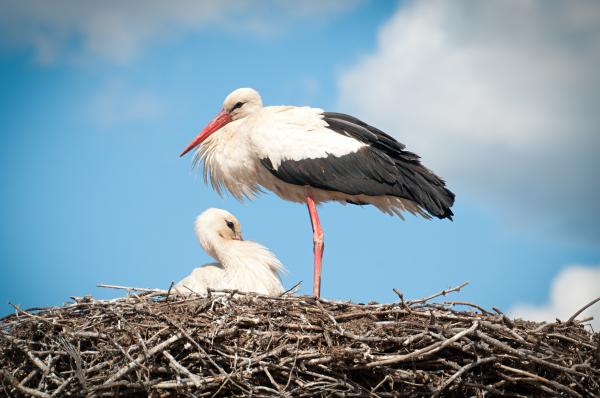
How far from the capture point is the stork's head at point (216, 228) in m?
7.70

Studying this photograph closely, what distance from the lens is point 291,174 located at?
782cm

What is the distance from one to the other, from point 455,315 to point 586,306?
0.80m

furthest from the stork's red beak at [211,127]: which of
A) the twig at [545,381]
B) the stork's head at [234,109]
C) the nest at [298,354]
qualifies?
the twig at [545,381]

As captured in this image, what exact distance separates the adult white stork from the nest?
1.86 metres

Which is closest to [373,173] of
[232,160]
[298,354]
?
[232,160]

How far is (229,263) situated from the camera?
24.3 feet

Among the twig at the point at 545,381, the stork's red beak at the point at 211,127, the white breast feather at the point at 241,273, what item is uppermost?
the stork's red beak at the point at 211,127

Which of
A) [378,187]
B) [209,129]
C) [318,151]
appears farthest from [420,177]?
[209,129]

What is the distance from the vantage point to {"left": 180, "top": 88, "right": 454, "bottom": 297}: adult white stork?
304 inches

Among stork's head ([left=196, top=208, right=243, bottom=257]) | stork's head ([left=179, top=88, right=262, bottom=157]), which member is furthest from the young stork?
stork's head ([left=179, top=88, right=262, bottom=157])

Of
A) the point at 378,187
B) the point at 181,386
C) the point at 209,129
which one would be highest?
the point at 209,129

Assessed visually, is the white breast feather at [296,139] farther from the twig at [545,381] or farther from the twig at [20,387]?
the twig at [20,387]

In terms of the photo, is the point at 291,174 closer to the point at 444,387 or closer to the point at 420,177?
the point at 420,177

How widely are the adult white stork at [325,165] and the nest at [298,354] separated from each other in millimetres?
1865
